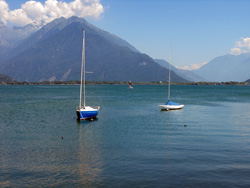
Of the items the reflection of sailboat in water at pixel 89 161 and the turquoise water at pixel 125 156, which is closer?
the turquoise water at pixel 125 156

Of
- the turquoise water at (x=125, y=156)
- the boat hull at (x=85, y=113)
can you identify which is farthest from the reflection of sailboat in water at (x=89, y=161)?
the boat hull at (x=85, y=113)

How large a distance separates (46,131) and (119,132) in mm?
11873

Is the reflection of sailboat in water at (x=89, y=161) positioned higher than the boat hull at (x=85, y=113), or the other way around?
the boat hull at (x=85, y=113)

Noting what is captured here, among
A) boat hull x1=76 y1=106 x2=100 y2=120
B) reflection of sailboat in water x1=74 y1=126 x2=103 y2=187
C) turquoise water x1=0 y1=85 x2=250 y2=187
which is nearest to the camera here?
turquoise water x1=0 y1=85 x2=250 y2=187

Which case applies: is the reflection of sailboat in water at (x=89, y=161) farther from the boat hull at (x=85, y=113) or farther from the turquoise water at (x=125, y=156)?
the boat hull at (x=85, y=113)

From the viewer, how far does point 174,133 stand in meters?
42.6

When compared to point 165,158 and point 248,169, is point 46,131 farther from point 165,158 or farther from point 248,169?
point 248,169

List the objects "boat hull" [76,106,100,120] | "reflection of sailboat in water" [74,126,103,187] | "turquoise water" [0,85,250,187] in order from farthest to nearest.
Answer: "boat hull" [76,106,100,120], "reflection of sailboat in water" [74,126,103,187], "turquoise water" [0,85,250,187]

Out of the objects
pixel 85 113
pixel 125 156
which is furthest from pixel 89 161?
pixel 85 113

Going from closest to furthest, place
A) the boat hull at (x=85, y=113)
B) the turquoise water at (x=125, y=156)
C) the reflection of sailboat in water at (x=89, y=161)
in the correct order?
the turquoise water at (x=125, y=156) → the reflection of sailboat in water at (x=89, y=161) → the boat hull at (x=85, y=113)

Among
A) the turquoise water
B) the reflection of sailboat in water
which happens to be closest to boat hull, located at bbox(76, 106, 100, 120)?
the turquoise water

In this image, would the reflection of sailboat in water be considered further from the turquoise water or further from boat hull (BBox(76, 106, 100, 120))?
boat hull (BBox(76, 106, 100, 120))

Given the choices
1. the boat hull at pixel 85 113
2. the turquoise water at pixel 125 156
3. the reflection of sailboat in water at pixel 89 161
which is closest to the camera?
the turquoise water at pixel 125 156

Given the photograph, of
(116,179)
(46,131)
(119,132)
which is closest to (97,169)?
(116,179)
